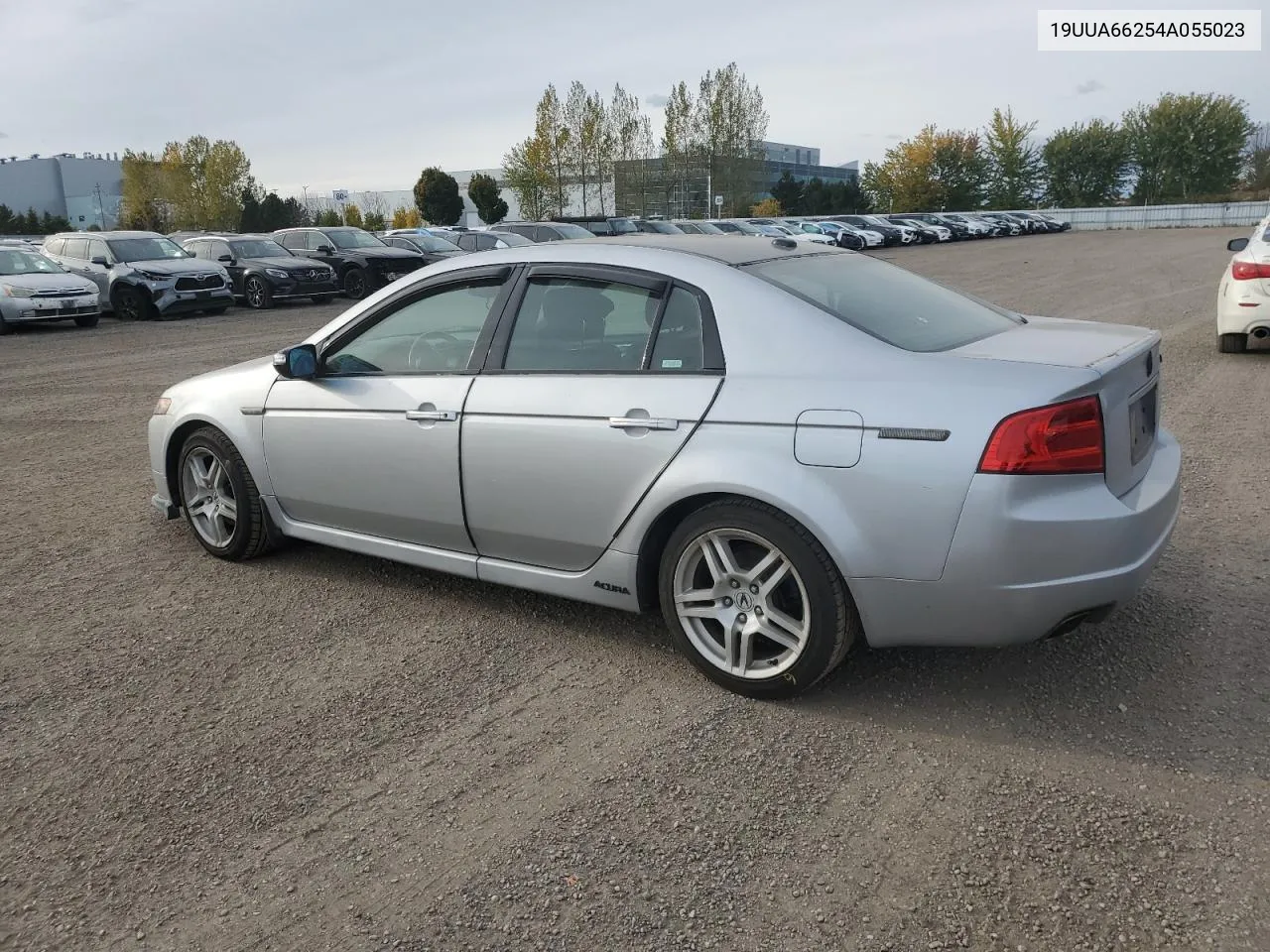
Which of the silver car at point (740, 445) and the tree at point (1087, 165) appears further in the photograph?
the tree at point (1087, 165)

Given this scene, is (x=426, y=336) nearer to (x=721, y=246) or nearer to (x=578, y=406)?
(x=578, y=406)

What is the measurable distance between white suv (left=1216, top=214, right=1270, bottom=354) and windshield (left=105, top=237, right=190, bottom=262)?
18.9 metres

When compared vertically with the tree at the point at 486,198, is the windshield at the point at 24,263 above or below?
below

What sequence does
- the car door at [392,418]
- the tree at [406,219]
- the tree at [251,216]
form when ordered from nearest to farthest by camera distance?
1. the car door at [392,418]
2. the tree at [251,216]
3. the tree at [406,219]

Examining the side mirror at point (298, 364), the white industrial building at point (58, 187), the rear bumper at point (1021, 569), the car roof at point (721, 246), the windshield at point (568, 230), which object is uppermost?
the white industrial building at point (58, 187)

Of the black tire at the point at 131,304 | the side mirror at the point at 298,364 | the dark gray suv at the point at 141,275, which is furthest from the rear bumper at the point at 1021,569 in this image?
the black tire at the point at 131,304

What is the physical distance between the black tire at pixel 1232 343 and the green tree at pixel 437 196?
192 feet

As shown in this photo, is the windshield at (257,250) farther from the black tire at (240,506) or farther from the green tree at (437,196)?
the green tree at (437,196)

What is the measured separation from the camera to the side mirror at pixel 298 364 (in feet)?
15.7

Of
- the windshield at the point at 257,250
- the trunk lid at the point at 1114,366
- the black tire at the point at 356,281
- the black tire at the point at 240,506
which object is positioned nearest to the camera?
the trunk lid at the point at 1114,366

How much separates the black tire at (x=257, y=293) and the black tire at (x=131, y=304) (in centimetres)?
243

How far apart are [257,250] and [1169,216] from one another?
195 ft

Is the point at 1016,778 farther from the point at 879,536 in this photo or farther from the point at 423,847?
the point at 423,847

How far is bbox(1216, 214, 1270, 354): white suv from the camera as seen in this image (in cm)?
1009
